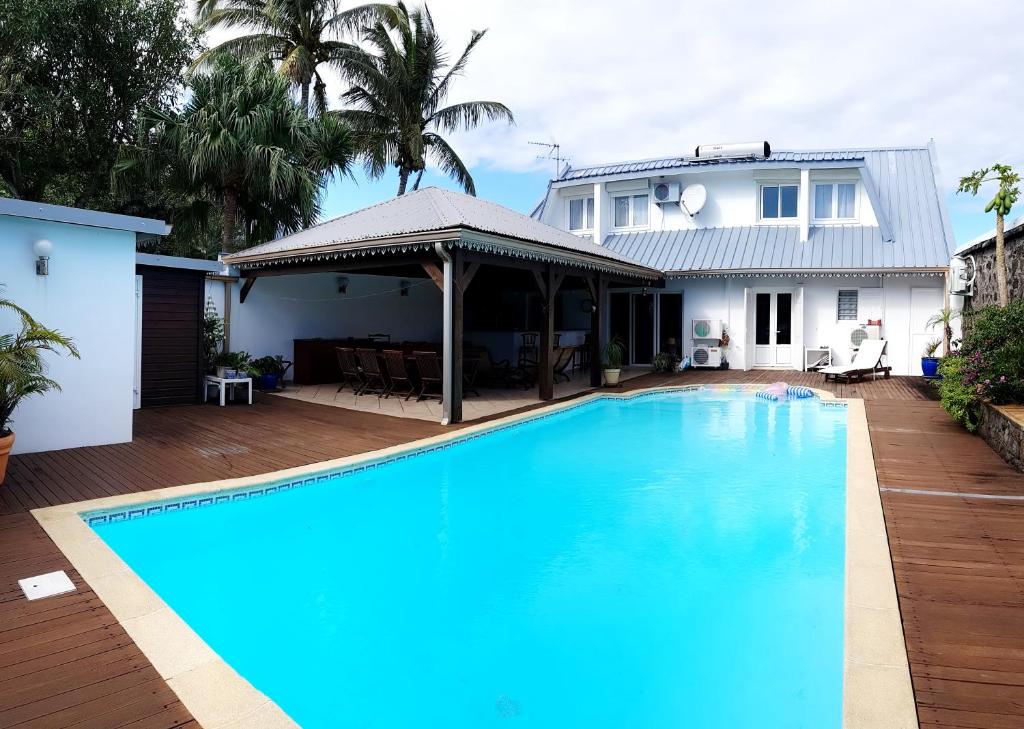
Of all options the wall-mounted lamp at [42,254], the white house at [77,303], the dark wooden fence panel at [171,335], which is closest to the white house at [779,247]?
the dark wooden fence panel at [171,335]

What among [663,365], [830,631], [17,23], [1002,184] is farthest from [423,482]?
[17,23]

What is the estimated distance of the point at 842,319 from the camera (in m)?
17.1

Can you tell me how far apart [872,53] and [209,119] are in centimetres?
1489

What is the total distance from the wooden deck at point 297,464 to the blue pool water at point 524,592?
51 centimetres

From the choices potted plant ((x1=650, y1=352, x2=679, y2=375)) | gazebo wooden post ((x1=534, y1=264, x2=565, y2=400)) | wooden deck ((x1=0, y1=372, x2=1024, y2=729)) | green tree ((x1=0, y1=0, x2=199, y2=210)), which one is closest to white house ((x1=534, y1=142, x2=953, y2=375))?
potted plant ((x1=650, y1=352, x2=679, y2=375))

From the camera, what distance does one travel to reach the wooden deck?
266cm

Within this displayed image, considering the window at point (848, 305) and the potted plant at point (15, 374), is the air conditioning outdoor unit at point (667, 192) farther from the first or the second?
the potted plant at point (15, 374)

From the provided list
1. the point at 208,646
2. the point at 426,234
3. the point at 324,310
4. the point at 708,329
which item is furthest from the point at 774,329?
the point at 208,646

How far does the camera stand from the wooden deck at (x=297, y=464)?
105 inches

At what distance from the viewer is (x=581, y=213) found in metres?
21.0

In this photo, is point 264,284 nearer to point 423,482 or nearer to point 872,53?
point 423,482

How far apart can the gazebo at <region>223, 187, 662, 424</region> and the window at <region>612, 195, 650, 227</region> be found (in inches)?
218

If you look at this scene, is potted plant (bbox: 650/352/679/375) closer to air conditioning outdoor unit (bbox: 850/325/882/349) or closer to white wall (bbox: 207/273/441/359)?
air conditioning outdoor unit (bbox: 850/325/882/349)

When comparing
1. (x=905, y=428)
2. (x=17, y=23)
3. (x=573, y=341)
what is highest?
(x=17, y=23)
